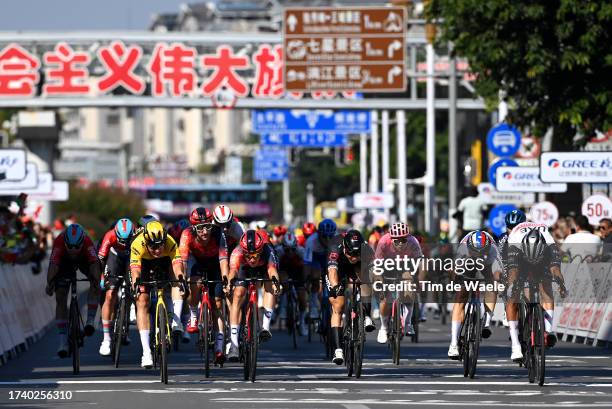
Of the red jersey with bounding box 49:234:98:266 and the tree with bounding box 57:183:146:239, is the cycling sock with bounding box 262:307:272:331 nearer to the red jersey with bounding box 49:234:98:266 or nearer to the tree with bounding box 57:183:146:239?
the red jersey with bounding box 49:234:98:266

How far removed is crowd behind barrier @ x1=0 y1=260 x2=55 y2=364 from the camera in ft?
75.6

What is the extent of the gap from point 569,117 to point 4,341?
428 inches

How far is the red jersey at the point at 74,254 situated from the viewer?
2008cm

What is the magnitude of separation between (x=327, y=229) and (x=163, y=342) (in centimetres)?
610

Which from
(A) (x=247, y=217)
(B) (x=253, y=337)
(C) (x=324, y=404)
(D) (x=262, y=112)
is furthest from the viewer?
(A) (x=247, y=217)

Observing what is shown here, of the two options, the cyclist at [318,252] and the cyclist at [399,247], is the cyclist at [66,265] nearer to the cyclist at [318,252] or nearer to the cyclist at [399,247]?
the cyclist at [399,247]

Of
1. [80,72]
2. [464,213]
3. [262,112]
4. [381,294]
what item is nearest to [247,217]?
[262,112]

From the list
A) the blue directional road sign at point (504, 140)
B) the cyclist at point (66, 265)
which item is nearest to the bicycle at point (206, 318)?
the cyclist at point (66, 265)

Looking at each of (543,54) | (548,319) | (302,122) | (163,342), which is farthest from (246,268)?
(302,122)

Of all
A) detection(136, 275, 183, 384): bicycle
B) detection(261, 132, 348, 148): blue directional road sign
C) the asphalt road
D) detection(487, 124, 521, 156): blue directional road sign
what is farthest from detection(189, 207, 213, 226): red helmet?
detection(261, 132, 348, 148): blue directional road sign

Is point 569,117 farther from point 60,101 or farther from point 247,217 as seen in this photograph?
point 247,217

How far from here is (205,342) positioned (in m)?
19.1

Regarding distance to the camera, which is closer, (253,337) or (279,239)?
(253,337)

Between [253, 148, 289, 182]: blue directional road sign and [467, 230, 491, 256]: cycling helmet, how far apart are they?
76137 mm
